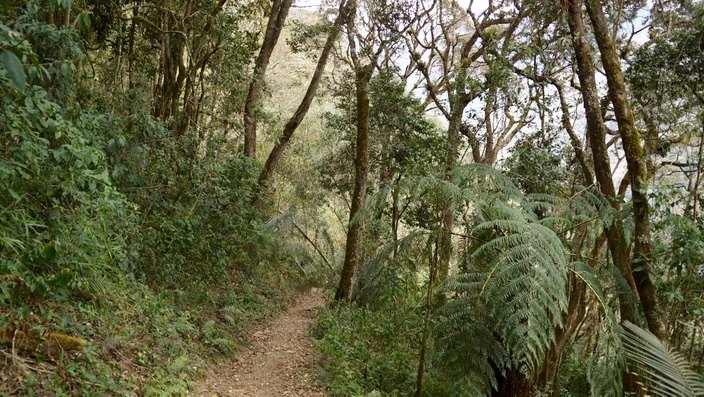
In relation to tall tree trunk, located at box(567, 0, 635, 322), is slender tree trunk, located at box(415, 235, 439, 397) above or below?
below

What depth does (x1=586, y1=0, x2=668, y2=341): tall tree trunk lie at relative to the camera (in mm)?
4512

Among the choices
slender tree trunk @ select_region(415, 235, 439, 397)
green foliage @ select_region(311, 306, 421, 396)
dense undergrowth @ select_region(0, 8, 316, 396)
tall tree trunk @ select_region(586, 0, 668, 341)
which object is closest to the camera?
dense undergrowth @ select_region(0, 8, 316, 396)

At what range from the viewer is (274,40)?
37.6ft

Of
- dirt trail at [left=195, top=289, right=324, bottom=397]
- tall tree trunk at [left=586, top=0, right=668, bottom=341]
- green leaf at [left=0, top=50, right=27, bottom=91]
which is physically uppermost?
tall tree trunk at [left=586, top=0, right=668, bottom=341]

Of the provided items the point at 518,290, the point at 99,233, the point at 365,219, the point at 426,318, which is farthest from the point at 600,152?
the point at 99,233

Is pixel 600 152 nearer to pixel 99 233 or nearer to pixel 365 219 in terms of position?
pixel 365 219

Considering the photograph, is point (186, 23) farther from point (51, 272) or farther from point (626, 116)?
point (626, 116)

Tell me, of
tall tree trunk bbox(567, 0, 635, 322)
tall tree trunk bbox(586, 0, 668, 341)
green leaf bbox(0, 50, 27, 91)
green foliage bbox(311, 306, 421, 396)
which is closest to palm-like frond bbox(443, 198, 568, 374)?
tall tree trunk bbox(586, 0, 668, 341)

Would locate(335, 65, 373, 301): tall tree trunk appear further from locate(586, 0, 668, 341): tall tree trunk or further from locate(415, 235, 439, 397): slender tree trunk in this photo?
locate(586, 0, 668, 341): tall tree trunk

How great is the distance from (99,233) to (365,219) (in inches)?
169

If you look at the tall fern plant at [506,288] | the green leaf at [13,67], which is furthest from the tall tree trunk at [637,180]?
the green leaf at [13,67]

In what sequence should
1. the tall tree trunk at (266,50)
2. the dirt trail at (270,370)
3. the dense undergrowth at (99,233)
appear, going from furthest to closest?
the tall tree trunk at (266,50) < the dirt trail at (270,370) < the dense undergrowth at (99,233)

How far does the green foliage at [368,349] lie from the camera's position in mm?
6070

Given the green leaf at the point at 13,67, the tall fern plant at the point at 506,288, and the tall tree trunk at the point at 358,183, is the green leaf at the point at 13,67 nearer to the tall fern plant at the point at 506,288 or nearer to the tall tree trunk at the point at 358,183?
the tall fern plant at the point at 506,288
